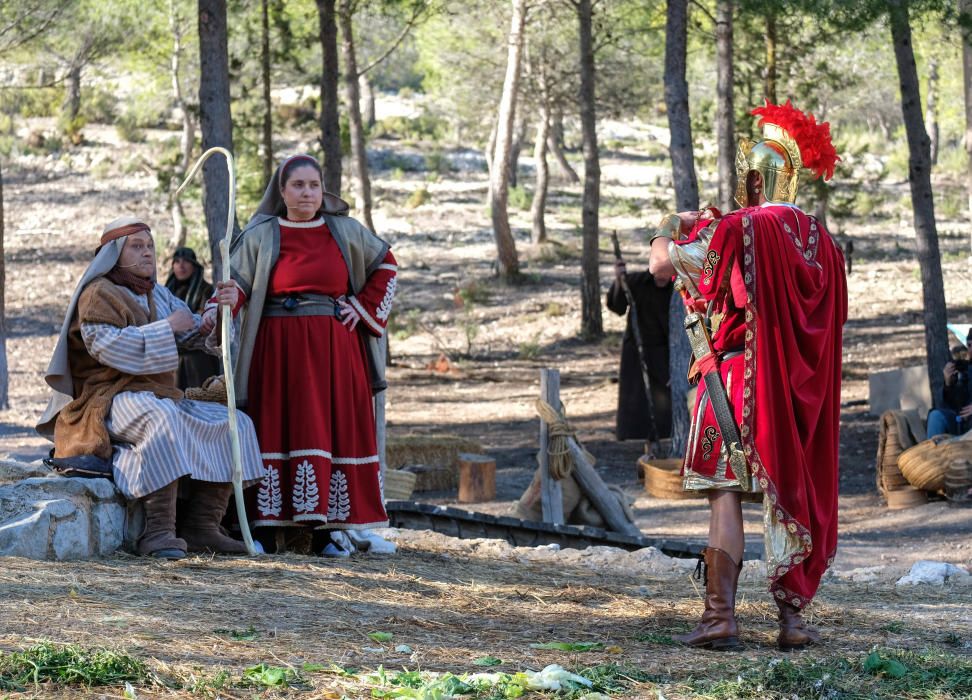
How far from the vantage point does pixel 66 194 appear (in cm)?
3138

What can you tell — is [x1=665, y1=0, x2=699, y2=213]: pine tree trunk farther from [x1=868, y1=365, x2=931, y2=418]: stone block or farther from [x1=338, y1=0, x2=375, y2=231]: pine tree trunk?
[x1=338, y1=0, x2=375, y2=231]: pine tree trunk

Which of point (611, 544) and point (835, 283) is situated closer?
point (835, 283)

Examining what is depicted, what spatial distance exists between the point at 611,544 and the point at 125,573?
3509 millimetres

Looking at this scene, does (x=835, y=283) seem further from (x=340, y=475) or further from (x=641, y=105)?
(x=641, y=105)

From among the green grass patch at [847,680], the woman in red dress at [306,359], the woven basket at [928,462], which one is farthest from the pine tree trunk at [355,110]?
the green grass patch at [847,680]

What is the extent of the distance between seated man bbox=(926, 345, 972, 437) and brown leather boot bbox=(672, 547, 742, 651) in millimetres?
6856

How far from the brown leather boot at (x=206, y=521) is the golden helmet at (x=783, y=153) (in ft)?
9.38

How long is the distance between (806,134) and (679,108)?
303 inches

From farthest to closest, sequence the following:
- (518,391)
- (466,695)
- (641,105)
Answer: (641,105) < (518,391) < (466,695)

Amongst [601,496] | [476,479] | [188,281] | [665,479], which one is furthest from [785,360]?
[188,281]

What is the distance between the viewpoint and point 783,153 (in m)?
5.00

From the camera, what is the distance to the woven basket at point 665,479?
11.8m

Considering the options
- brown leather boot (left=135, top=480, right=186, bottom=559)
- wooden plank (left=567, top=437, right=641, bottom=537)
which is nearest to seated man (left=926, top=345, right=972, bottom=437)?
wooden plank (left=567, top=437, right=641, bottom=537)

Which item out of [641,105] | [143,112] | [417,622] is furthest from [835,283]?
[143,112]
